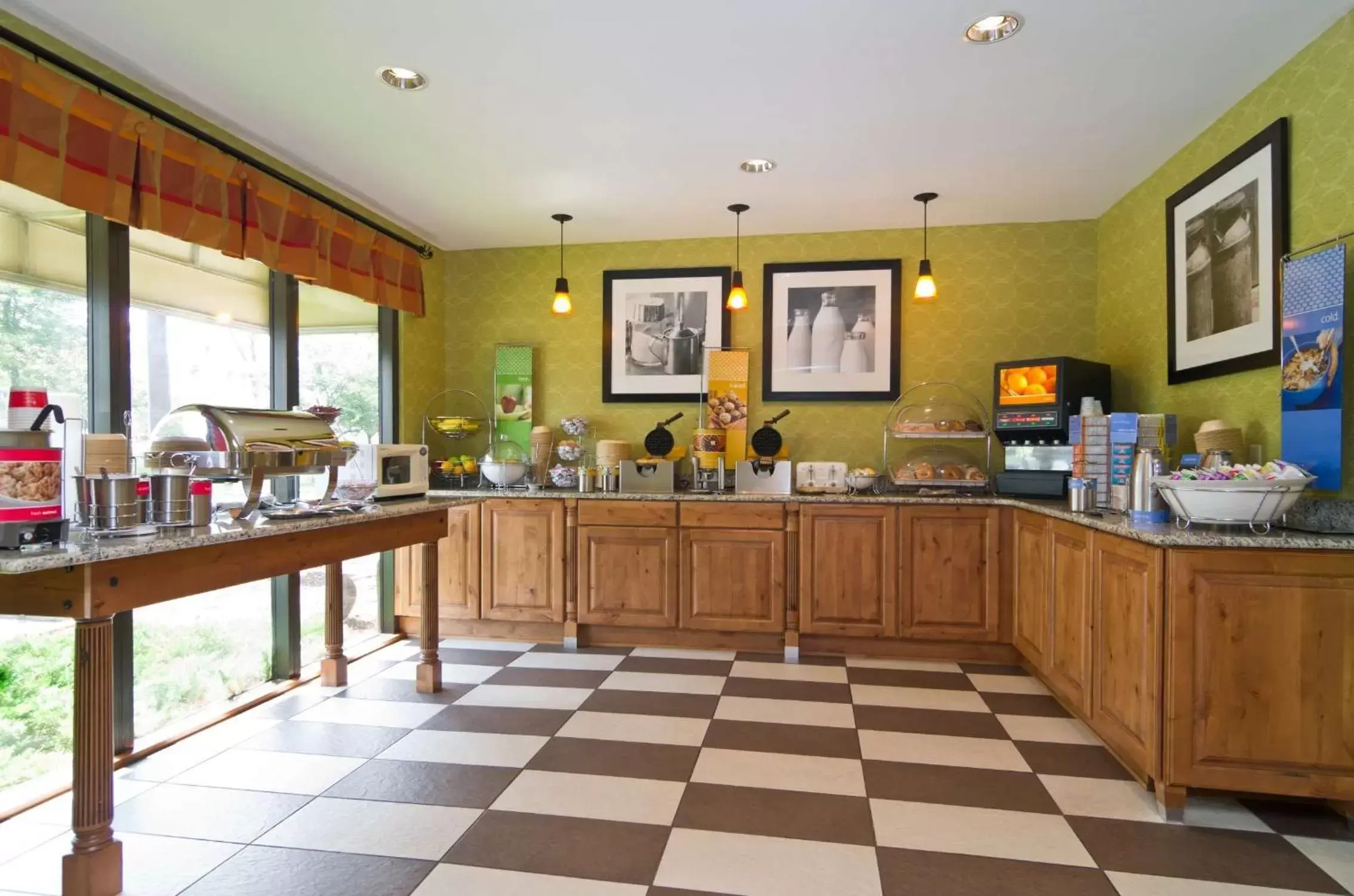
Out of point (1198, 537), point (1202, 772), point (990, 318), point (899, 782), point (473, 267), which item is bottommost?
point (899, 782)

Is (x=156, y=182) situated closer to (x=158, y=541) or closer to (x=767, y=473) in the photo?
(x=158, y=541)

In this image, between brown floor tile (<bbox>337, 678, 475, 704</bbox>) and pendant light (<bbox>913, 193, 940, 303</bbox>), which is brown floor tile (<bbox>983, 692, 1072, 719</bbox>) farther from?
brown floor tile (<bbox>337, 678, 475, 704</bbox>)

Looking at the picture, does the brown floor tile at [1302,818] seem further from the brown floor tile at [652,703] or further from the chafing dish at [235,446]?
the chafing dish at [235,446]

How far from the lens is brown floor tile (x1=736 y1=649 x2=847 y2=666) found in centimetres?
404

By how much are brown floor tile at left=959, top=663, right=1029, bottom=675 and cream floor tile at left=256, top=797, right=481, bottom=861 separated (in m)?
2.76

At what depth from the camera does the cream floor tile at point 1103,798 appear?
2.34m

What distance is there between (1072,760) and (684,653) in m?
2.08

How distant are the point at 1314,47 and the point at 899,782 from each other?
9.89 feet

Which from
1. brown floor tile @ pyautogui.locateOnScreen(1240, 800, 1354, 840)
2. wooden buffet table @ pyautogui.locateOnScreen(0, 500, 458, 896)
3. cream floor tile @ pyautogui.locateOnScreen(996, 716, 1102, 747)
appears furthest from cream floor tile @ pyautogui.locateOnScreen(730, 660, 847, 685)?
wooden buffet table @ pyautogui.locateOnScreen(0, 500, 458, 896)

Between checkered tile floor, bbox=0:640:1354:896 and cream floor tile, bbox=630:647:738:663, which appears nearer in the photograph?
checkered tile floor, bbox=0:640:1354:896

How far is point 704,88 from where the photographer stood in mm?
2922

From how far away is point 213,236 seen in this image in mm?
3061

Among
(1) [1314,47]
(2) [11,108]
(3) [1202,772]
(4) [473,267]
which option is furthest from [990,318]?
(2) [11,108]

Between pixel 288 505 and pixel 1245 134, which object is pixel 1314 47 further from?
pixel 288 505
